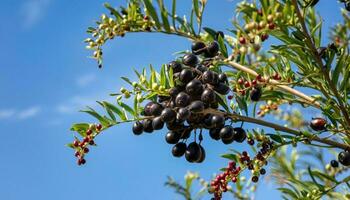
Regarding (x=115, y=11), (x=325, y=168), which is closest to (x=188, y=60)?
(x=115, y=11)

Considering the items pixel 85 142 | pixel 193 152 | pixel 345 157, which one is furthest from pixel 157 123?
pixel 345 157

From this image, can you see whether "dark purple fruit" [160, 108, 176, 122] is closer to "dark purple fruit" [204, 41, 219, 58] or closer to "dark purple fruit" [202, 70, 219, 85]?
"dark purple fruit" [202, 70, 219, 85]

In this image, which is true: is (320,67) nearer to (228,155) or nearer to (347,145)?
(347,145)

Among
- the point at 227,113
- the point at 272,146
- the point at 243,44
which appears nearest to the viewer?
the point at 243,44

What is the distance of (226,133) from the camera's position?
300 centimetres

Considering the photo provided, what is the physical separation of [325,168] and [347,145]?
1355mm

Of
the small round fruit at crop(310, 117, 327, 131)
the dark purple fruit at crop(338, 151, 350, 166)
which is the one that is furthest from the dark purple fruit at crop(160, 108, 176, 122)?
the dark purple fruit at crop(338, 151, 350, 166)

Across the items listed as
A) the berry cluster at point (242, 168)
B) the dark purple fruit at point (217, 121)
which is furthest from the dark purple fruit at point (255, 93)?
the dark purple fruit at point (217, 121)

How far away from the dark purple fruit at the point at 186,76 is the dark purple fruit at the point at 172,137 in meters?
0.31

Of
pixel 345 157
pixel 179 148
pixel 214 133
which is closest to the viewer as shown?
pixel 214 133

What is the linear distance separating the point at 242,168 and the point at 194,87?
2.38 feet

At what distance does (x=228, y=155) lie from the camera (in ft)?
11.1

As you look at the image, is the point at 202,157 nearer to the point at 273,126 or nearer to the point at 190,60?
the point at 273,126

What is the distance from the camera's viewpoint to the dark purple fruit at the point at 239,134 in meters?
3.15
